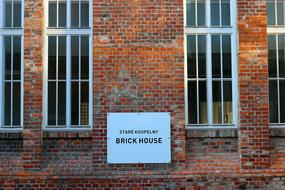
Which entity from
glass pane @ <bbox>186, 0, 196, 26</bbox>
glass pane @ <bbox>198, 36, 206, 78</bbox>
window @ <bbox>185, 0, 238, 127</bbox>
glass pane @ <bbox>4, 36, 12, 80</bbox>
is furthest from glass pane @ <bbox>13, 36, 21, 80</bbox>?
glass pane @ <bbox>198, 36, 206, 78</bbox>

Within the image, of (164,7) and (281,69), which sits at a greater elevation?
(164,7)

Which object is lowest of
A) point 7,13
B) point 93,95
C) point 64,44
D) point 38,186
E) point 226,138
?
point 38,186

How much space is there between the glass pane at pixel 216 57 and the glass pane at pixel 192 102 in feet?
1.71

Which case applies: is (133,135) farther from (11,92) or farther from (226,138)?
(11,92)

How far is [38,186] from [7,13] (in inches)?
150

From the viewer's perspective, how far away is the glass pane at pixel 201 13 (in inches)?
428

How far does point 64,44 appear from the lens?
1080 centimetres

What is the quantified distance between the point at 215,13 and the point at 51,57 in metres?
3.67

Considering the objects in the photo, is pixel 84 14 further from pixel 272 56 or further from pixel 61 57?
pixel 272 56

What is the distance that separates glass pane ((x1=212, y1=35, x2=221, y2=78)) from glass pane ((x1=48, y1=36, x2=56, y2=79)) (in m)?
3.42

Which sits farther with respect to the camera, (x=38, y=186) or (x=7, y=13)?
(x=7, y=13)

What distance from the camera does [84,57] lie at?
424 inches

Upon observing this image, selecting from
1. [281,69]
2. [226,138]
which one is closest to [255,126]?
[226,138]

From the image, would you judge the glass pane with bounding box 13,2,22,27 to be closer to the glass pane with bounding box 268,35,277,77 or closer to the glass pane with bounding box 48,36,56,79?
the glass pane with bounding box 48,36,56,79
